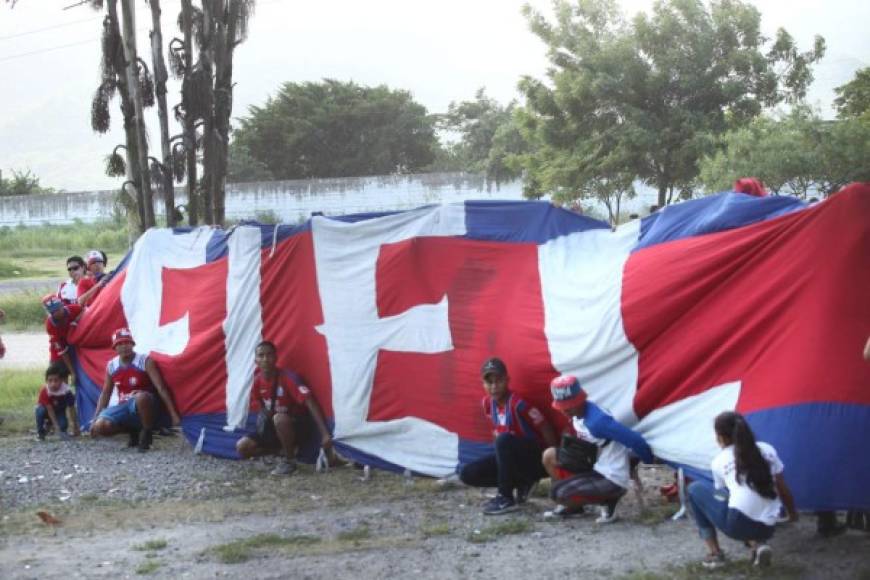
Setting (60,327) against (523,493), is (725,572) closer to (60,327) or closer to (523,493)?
(523,493)

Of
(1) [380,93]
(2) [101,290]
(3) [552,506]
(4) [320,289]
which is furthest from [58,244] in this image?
(3) [552,506]

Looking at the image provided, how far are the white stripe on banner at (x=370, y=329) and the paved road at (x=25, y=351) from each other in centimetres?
784

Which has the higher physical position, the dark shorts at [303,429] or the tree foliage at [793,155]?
the tree foliage at [793,155]

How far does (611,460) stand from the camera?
20.4ft

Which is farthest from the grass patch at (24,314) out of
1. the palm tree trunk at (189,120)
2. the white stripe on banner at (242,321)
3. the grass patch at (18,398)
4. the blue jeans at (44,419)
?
the white stripe on banner at (242,321)

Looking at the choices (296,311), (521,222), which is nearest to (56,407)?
(296,311)

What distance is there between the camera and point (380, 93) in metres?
54.8

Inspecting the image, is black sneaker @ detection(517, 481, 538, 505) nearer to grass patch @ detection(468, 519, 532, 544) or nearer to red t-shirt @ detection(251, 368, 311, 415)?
grass patch @ detection(468, 519, 532, 544)

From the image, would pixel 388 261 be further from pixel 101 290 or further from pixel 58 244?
pixel 58 244

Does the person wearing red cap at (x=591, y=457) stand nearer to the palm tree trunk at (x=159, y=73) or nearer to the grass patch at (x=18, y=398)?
the grass patch at (x=18, y=398)

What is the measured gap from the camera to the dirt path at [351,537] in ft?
17.9

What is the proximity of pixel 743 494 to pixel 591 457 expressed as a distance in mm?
Answer: 1347

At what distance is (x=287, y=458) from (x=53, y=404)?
3.10m

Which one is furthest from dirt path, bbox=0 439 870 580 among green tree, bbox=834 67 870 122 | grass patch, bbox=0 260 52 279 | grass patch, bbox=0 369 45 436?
grass patch, bbox=0 260 52 279
